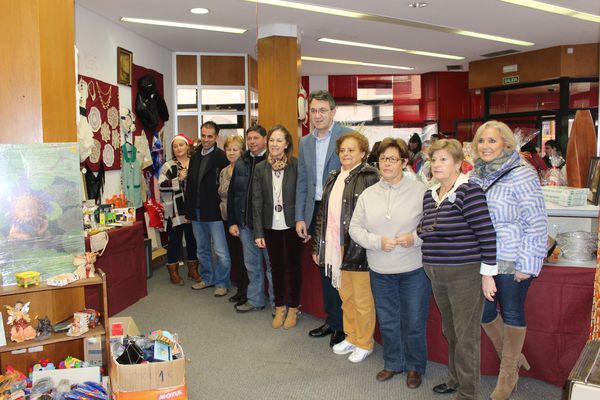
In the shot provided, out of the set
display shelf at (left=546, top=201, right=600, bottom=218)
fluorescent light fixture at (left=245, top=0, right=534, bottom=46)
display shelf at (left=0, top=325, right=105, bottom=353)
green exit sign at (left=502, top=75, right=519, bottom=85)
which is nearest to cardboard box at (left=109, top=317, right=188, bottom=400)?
display shelf at (left=0, top=325, right=105, bottom=353)

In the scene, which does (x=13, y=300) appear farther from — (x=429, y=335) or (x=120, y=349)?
(x=429, y=335)

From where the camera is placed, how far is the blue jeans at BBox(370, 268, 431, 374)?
2.93m

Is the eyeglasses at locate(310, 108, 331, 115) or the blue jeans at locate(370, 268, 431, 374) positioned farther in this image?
the eyeglasses at locate(310, 108, 331, 115)

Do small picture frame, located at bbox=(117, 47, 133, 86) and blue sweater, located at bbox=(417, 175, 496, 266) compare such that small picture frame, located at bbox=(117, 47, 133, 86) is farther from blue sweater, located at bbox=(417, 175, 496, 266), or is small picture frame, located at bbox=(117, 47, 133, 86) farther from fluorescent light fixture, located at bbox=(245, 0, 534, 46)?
blue sweater, located at bbox=(417, 175, 496, 266)

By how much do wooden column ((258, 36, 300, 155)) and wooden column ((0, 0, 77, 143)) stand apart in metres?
3.91

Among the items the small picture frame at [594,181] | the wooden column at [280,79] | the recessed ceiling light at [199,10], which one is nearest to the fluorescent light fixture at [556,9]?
the wooden column at [280,79]

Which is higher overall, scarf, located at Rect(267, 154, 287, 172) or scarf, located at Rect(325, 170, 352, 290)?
scarf, located at Rect(267, 154, 287, 172)

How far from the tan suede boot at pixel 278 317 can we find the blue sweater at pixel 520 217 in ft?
6.43

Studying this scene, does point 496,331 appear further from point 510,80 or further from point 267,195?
point 510,80

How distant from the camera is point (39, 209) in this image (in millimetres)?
2504

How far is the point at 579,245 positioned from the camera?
2.94 meters

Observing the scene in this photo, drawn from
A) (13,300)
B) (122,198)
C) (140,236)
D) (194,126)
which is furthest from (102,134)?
(13,300)

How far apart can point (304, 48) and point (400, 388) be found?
6.22 metres

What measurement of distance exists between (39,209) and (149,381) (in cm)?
95
